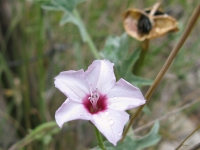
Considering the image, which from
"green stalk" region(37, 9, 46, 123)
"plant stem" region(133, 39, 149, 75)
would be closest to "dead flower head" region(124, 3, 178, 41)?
"plant stem" region(133, 39, 149, 75)

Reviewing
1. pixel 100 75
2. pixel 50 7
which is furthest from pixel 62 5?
pixel 100 75

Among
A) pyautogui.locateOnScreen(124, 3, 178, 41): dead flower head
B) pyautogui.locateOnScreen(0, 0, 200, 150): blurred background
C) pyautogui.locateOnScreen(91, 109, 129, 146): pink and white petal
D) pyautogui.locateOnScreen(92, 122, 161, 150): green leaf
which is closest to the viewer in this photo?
pyautogui.locateOnScreen(91, 109, 129, 146): pink and white petal

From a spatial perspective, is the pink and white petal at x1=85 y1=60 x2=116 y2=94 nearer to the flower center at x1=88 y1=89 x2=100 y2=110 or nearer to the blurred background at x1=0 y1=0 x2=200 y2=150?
the flower center at x1=88 y1=89 x2=100 y2=110

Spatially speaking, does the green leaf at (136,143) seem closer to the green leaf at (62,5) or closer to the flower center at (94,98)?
the flower center at (94,98)

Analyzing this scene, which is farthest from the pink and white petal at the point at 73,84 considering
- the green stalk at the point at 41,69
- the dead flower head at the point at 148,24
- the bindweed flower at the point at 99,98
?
the green stalk at the point at 41,69

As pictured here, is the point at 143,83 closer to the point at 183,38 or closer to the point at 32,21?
the point at 183,38

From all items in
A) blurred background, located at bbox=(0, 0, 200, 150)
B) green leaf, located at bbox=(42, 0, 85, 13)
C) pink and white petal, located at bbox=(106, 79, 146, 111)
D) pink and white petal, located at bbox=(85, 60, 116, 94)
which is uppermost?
green leaf, located at bbox=(42, 0, 85, 13)

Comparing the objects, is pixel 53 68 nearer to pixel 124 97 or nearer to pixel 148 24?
pixel 148 24
